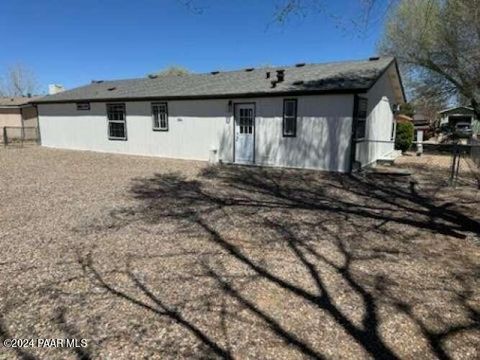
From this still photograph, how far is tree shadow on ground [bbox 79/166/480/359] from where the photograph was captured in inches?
122

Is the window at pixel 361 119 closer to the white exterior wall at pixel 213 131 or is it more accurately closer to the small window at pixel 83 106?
the white exterior wall at pixel 213 131

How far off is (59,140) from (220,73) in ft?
29.8

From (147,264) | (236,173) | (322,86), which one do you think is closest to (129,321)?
(147,264)

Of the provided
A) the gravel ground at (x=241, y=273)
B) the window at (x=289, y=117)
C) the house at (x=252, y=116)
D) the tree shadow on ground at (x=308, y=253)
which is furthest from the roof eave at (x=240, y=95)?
the gravel ground at (x=241, y=273)

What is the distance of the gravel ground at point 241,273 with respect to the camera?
2.91m

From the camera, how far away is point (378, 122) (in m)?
13.4

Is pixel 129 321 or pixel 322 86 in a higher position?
pixel 322 86

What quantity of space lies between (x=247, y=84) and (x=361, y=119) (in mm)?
4498

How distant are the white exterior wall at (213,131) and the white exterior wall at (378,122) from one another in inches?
43.9

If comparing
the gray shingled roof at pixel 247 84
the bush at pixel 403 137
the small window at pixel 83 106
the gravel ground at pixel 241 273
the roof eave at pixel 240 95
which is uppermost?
the gray shingled roof at pixel 247 84

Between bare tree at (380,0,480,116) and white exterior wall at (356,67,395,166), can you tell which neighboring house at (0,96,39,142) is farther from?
bare tree at (380,0,480,116)

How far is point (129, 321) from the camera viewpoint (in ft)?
10.3

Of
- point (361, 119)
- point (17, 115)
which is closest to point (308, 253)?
point (361, 119)

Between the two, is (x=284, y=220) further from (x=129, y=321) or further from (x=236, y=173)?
(x=236, y=173)
